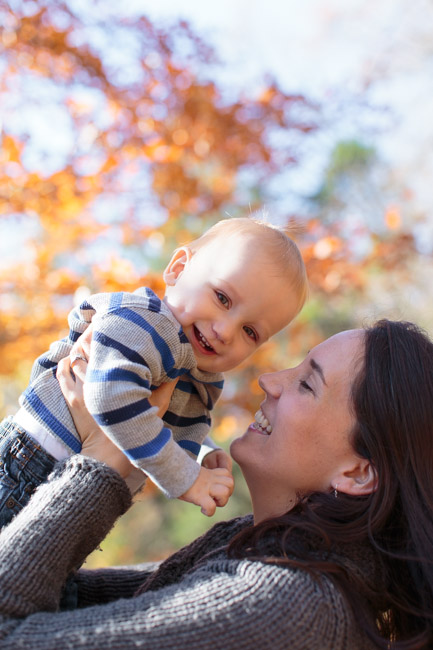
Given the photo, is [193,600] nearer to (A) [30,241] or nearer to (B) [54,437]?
(B) [54,437]

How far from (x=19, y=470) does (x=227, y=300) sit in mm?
742

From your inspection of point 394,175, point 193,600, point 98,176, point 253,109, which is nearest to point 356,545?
point 193,600

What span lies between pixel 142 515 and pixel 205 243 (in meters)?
6.72

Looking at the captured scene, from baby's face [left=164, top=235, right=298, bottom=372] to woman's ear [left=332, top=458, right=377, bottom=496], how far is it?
459 mm

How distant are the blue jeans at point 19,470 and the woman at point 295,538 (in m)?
0.13

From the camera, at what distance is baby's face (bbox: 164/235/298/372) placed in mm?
1816

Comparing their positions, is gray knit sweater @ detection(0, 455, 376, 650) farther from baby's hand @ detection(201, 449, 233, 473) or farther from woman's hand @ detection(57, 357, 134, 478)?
baby's hand @ detection(201, 449, 233, 473)

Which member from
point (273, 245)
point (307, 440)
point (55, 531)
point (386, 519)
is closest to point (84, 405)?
point (55, 531)

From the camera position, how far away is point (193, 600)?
1324mm

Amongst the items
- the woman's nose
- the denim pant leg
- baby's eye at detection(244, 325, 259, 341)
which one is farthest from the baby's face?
the denim pant leg

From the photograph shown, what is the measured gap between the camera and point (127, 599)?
4.54 feet

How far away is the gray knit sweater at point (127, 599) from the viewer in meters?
1.26

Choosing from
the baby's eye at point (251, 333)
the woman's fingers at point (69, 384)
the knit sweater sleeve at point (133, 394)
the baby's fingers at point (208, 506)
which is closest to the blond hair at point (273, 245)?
the baby's eye at point (251, 333)

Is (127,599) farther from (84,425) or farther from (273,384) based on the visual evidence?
(273,384)
